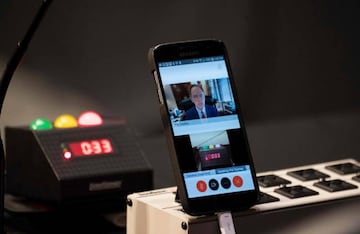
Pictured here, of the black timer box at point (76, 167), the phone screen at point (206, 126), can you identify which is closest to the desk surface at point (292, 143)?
the black timer box at point (76, 167)

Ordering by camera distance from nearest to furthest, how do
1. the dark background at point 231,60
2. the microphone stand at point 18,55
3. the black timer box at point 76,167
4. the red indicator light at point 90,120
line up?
1. the microphone stand at point 18,55
2. the black timer box at point 76,167
3. the red indicator light at point 90,120
4. the dark background at point 231,60

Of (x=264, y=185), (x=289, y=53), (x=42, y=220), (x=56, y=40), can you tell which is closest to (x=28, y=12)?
(x=56, y=40)

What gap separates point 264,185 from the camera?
1043 mm

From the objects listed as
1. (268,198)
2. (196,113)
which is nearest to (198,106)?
(196,113)

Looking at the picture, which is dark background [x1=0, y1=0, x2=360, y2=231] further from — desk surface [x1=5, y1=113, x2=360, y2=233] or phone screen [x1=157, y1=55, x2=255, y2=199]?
phone screen [x1=157, y1=55, x2=255, y2=199]

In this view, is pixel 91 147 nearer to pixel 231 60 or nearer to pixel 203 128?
pixel 203 128

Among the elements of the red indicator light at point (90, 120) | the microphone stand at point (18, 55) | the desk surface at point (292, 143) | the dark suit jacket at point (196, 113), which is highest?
the microphone stand at point (18, 55)

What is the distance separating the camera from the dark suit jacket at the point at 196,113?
0.93 m

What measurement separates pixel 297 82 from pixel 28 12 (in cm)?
71

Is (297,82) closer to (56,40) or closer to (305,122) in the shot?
(305,122)

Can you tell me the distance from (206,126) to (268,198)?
0.12 m

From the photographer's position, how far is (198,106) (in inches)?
37.0

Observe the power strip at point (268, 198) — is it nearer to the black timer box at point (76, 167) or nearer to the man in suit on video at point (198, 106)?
the man in suit on video at point (198, 106)

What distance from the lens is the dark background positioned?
1748mm
